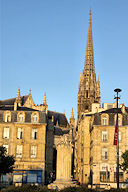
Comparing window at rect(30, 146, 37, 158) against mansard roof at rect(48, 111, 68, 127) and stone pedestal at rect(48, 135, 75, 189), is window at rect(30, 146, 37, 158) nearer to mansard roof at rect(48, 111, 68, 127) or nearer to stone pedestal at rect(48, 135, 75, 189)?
stone pedestal at rect(48, 135, 75, 189)

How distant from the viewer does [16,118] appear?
52312mm

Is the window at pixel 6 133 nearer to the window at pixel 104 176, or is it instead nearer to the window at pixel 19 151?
the window at pixel 19 151

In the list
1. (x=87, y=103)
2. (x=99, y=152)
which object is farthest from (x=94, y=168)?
(x=87, y=103)

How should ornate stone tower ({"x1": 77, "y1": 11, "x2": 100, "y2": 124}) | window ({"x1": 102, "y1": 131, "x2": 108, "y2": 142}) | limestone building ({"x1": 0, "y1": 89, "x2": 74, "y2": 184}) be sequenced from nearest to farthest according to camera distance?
limestone building ({"x1": 0, "y1": 89, "x2": 74, "y2": 184}), window ({"x1": 102, "y1": 131, "x2": 108, "y2": 142}), ornate stone tower ({"x1": 77, "y1": 11, "x2": 100, "y2": 124})

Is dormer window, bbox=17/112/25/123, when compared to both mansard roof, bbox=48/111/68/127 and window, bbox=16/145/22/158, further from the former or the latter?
mansard roof, bbox=48/111/68/127

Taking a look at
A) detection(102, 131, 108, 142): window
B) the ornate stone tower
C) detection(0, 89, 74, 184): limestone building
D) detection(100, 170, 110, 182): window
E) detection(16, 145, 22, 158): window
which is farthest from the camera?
the ornate stone tower

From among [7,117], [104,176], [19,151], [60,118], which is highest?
[60,118]

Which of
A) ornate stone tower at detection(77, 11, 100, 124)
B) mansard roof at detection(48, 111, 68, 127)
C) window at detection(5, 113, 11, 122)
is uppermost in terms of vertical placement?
ornate stone tower at detection(77, 11, 100, 124)

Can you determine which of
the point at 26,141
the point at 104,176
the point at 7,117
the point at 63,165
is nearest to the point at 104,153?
the point at 104,176

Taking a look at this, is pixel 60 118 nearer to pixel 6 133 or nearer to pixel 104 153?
pixel 6 133

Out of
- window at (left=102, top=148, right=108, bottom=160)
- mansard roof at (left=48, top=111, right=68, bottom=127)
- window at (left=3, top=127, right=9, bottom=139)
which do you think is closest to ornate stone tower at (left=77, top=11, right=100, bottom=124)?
mansard roof at (left=48, top=111, right=68, bottom=127)

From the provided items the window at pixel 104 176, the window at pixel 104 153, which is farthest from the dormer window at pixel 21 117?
the window at pixel 104 176

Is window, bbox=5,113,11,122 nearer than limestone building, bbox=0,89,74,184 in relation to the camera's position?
No

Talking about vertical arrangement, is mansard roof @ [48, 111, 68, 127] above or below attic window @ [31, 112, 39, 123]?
above
